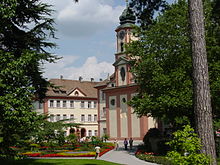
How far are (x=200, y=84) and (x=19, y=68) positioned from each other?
7569mm

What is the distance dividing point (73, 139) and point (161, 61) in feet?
48.2

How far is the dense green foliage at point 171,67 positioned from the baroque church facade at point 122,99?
16.6 m

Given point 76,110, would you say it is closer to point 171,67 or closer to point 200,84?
point 171,67

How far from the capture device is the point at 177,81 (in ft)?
78.6

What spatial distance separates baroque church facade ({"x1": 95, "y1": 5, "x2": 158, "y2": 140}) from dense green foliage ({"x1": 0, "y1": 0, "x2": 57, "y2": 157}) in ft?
87.7

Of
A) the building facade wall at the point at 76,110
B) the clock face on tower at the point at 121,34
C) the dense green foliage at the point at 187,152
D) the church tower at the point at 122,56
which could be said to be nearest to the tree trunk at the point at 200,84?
the dense green foliage at the point at 187,152

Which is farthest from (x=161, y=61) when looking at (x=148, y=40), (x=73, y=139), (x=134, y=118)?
(x=134, y=118)

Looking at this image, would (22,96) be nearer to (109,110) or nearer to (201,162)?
(201,162)

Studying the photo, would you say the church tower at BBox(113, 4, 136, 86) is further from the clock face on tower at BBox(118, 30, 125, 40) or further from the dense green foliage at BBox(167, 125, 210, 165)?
the dense green foliage at BBox(167, 125, 210, 165)

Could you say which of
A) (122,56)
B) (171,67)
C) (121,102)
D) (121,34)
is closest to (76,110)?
(121,102)

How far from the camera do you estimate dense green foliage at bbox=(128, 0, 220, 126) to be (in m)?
23.7

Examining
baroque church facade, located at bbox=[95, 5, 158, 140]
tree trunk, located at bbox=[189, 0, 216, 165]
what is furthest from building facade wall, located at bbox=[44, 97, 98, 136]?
tree trunk, located at bbox=[189, 0, 216, 165]

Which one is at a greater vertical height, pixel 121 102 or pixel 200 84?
pixel 121 102

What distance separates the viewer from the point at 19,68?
44.5ft
